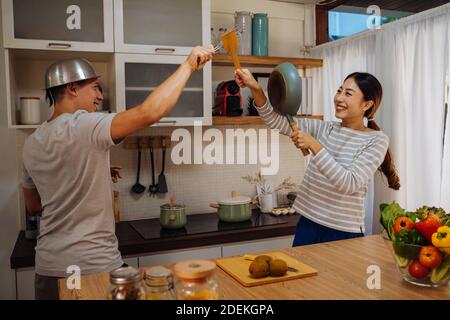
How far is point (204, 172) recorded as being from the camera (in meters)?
3.07

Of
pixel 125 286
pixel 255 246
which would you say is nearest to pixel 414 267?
pixel 125 286

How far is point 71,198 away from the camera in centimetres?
165

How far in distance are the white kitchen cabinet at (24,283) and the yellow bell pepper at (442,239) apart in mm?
1833

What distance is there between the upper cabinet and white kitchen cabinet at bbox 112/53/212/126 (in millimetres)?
144

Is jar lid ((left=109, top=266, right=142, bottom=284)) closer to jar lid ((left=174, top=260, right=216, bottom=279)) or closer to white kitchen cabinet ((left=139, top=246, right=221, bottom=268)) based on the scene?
jar lid ((left=174, top=260, right=216, bottom=279))

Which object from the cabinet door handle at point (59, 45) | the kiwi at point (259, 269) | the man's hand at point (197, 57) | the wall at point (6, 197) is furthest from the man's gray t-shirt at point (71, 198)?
the wall at point (6, 197)

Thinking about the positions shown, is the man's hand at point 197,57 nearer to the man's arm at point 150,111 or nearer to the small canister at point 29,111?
the man's arm at point 150,111

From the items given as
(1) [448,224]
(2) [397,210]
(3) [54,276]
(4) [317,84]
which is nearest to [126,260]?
(3) [54,276]

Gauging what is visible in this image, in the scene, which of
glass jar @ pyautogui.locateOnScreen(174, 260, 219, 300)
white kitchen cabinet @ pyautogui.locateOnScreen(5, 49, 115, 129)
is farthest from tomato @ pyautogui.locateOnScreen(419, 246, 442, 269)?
white kitchen cabinet @ pyautogui.locateOnScreen(5, 49, 115, 129)

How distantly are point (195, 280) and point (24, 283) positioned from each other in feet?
5.05

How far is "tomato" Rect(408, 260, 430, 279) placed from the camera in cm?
130

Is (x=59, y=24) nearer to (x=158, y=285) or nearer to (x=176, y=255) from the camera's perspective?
(x=176, y=255)

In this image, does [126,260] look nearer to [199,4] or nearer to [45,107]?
[45,107]
